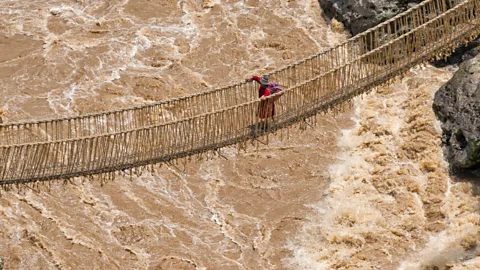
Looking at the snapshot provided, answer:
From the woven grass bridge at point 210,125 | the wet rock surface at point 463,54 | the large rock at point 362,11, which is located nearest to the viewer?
the woven grass bridge at point 210,125

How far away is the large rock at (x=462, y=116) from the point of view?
32.4 ft

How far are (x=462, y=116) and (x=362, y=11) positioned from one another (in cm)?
327

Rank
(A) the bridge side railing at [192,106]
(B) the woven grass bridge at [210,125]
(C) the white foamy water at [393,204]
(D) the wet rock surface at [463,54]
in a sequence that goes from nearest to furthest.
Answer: (B) the woven grass bridge at [210,125], (C) the white foamy water at [393,204], (A) the bridge side railing at [192,106], (D) the wet rock surface at [463,54]

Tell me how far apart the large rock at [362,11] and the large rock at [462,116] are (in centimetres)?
210

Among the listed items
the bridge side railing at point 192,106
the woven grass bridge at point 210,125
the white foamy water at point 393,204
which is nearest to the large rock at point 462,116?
the white foamy water at point 393,204

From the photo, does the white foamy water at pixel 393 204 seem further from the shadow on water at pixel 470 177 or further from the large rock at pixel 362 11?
the large rock at pixel 362 11

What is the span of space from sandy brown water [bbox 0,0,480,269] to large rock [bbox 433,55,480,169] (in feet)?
0.80

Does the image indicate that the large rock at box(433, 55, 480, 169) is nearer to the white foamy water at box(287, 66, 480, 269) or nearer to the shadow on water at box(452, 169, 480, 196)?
the shadow on water at box(452, 169, 480, 196)

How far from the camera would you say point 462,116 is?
33.4 feet

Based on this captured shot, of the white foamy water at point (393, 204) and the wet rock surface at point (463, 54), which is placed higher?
the wet rock surface at point (463, 54)

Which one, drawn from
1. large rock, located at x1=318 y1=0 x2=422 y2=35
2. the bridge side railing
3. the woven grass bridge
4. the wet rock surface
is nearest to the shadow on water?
the woven grass bridge

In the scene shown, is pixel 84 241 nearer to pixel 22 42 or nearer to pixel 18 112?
pixel 18 112

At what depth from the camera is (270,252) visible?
30.4 ft

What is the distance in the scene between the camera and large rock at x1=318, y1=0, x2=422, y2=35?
484 inches
